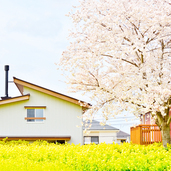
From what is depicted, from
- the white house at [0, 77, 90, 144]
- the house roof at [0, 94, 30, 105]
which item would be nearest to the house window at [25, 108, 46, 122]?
A: the white house at [0, 77, 90, 144]

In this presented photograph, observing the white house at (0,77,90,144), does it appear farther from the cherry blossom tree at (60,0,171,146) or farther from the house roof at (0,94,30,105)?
the cherry blossom tree at (60,0,171,146)

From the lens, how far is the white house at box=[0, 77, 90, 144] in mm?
23000

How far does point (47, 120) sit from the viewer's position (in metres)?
23.2

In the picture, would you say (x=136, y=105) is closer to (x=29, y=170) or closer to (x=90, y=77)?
(x=90, y=77)

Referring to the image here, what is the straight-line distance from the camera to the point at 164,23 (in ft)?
48.0

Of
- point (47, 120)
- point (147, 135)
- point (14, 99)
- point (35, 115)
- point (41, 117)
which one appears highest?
point (14, 99)

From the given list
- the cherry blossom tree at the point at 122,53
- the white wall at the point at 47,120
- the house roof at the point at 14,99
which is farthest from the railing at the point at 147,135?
the house roof at the point at 14,99

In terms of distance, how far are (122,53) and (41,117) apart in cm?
1134

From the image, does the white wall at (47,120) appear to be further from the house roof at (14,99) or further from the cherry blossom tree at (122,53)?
the cherry blossom tree at (122,53)

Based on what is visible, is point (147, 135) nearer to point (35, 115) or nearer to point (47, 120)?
point (47, 120)

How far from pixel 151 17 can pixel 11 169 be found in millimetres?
11028

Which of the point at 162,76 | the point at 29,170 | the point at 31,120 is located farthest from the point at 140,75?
the point at 31,120

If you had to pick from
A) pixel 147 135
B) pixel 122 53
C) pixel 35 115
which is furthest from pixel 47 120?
pixel 122 53

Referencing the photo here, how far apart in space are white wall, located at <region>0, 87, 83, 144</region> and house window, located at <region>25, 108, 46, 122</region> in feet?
1.00
